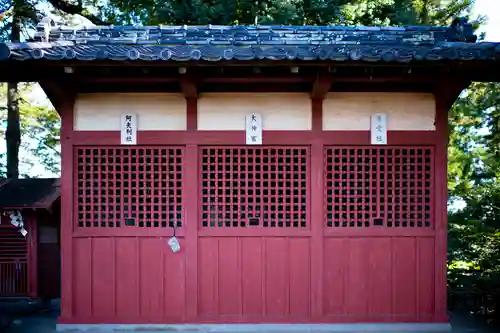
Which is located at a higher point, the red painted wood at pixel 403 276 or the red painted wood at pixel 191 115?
the red painted wood at pixel 191 115

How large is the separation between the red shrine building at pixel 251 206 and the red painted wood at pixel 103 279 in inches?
0.7

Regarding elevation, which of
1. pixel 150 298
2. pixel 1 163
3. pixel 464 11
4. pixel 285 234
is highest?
pixel 464 11

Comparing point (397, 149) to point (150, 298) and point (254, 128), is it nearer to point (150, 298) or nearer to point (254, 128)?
point (254, 128)

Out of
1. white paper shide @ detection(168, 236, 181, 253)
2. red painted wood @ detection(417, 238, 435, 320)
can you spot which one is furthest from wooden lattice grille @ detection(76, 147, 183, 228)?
red painted wood @ detection(417, 238, 435, 320)

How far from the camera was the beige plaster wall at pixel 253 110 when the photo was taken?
6449mm

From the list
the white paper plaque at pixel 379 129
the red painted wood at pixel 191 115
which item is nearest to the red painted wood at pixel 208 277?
the red painted wood at pixel 191 115

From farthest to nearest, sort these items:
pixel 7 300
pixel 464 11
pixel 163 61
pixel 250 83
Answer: pixel 464 11
pixel 7 300
pixel 250 83
pixel 163 61

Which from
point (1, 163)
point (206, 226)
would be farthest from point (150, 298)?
point (1, 163)

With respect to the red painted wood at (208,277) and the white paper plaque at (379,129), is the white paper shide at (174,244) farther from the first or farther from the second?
the white paper plaque at (379,129)

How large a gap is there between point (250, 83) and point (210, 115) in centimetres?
76

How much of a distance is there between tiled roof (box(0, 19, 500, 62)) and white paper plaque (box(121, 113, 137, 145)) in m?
1.04

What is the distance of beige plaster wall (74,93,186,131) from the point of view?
6.47 meters

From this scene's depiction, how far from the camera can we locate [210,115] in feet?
21.2

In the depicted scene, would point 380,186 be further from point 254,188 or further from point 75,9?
point 75,9
